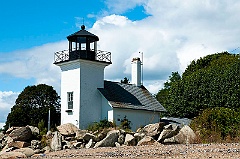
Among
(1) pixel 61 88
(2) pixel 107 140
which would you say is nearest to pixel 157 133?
(2) pixel 107 140

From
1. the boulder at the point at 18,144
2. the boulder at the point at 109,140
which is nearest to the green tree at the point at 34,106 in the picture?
the boulder at the point at 18,144

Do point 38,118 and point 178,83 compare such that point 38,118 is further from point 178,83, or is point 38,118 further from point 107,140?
point 107,140

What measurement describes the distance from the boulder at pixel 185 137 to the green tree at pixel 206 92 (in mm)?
17092

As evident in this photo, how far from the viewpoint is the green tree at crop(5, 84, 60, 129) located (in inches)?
1574

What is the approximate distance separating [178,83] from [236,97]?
6.60 meters

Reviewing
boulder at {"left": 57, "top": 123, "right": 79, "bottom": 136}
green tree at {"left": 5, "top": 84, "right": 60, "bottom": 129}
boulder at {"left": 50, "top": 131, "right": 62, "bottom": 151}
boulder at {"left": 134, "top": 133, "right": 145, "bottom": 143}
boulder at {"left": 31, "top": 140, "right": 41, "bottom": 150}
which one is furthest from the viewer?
green tree at {"left": 5, "top": 84, "right": 60, "bottom": 129}

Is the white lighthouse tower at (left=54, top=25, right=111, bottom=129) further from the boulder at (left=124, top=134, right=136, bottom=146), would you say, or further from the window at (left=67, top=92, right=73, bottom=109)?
the boulder at (left=124, top=134, right=136, bottom=146)

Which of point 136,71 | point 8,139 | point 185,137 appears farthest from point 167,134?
point 136,71

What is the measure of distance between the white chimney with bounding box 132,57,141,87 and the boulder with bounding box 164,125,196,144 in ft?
47.2

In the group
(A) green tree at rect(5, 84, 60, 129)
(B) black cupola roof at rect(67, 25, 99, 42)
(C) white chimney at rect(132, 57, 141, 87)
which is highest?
(B) black cupola roof at rect(67, 25, 99, 42)

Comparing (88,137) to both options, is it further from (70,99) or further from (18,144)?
(70,99)

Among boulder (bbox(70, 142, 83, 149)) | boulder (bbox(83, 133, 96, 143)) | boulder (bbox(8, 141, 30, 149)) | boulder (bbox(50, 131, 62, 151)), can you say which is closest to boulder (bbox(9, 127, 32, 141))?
boulder (bbox(8, 141, 30, 149))

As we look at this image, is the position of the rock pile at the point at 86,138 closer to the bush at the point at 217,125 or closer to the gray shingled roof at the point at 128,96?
the bush at the point at 217,125

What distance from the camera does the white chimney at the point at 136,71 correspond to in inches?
1312
